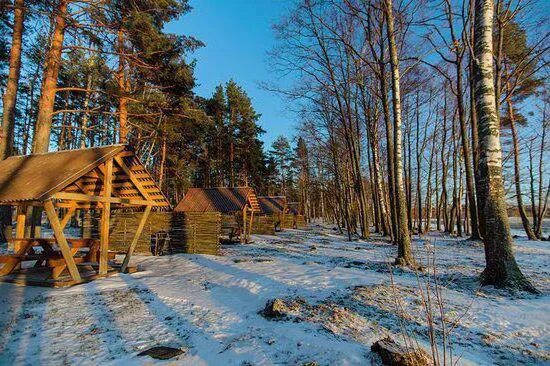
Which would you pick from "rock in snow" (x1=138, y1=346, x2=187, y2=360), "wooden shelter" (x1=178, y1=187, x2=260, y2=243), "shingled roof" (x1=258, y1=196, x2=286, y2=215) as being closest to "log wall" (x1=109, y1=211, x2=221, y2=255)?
"wooden shelter" (x1=178, y1=187, x2=260, y2=243)

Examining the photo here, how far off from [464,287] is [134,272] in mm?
8253

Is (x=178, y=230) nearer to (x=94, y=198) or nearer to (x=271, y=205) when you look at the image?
→ (x=94, y=198)

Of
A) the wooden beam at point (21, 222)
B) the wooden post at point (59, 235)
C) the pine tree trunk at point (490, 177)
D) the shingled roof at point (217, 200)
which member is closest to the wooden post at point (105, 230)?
the wooden post at point (59, 235)

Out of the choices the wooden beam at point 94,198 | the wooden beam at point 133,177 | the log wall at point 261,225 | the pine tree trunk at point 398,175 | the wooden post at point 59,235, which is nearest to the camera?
the wooden post at point 59,235

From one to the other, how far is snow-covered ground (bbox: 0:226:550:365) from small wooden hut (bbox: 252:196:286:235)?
2026 cm

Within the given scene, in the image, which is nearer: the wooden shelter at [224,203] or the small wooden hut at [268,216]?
the wooden shelter at [224,203]

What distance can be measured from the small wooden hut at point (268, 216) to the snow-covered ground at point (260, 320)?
20.3 m

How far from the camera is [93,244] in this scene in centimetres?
942

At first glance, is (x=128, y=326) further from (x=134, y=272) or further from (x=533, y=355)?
(x=533, y=355)

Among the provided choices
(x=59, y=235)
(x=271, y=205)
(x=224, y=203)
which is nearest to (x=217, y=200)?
(x=224, y=203)

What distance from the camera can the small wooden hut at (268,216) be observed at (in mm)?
28047

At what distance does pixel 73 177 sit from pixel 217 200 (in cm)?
1652

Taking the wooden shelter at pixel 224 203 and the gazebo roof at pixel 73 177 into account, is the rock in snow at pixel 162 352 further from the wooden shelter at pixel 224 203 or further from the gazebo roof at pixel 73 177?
the wooden shelter at pixel 224 203

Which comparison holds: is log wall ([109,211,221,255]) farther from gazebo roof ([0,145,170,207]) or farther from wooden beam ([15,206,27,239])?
wooden beam ([15,206,27,239])
